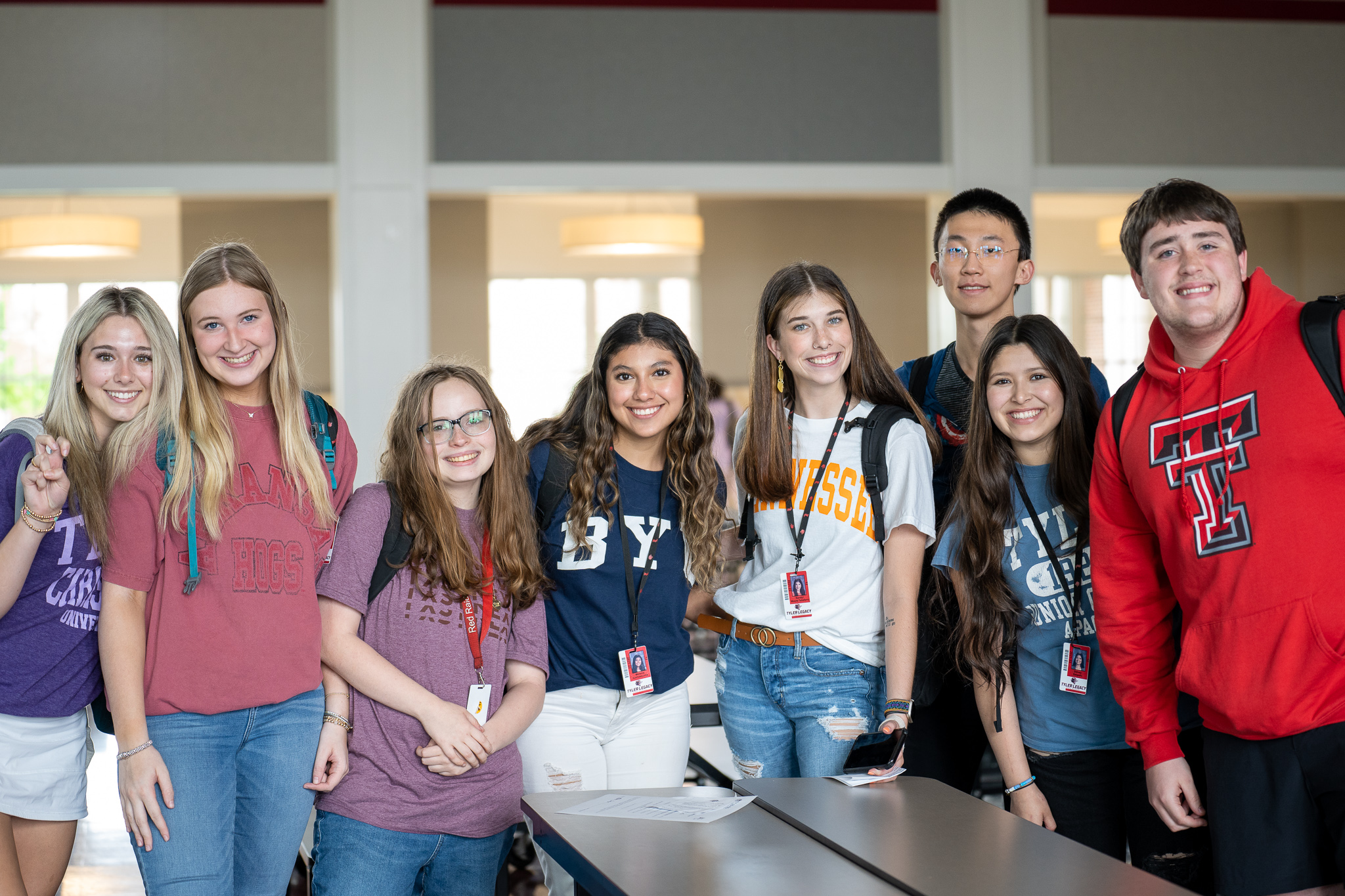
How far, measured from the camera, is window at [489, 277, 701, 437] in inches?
468

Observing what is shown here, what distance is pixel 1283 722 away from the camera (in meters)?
1.90

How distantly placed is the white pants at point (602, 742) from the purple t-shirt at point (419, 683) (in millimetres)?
87

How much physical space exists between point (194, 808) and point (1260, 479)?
195cm

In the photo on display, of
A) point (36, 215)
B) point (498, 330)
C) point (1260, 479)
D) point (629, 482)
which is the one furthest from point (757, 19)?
point (498, 330)

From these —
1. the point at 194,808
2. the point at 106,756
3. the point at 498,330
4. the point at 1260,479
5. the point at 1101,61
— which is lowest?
the point at 106,756

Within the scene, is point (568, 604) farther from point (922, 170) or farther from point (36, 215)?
point (36, 215)

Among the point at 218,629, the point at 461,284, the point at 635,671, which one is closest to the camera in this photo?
the point at 218,629

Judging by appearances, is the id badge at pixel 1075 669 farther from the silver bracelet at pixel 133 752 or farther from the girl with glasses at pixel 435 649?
the silver bracelet at pixel 133 752

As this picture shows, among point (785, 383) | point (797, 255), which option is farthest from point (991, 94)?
point (797, 255)

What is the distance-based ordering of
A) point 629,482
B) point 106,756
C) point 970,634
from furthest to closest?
1. point 106,756
2. point 629,482
3. point 970,634

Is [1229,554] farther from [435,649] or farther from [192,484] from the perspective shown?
[192,484]

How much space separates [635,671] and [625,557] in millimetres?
245

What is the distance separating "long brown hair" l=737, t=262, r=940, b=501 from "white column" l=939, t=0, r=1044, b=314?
393 centimetres

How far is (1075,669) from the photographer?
2344 millimetres
